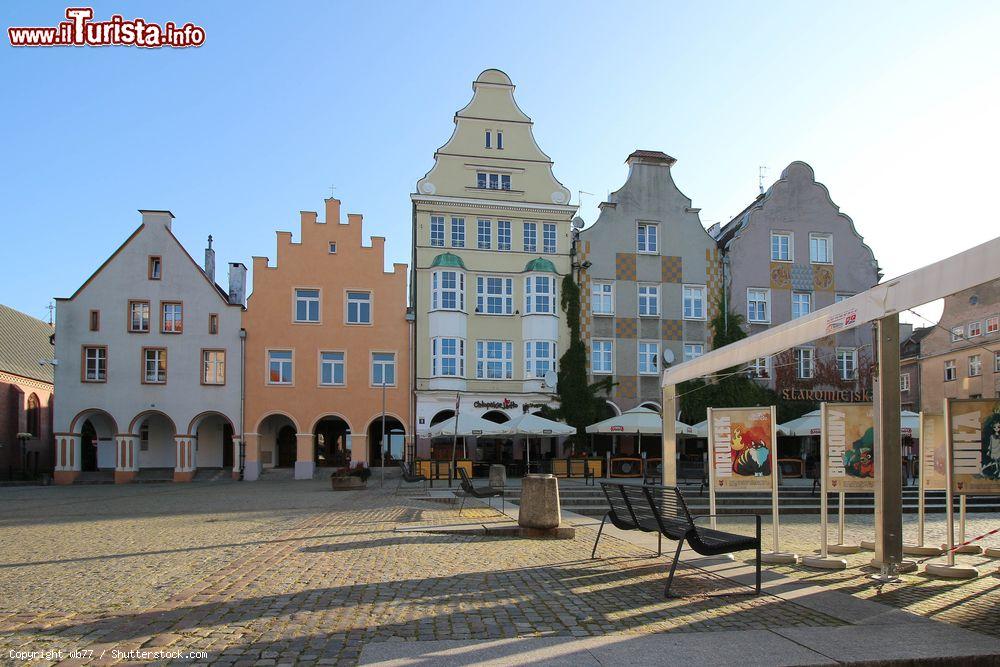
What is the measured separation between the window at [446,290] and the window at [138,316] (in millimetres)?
13149

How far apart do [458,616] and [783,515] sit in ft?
45.6

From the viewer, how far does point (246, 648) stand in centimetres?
587

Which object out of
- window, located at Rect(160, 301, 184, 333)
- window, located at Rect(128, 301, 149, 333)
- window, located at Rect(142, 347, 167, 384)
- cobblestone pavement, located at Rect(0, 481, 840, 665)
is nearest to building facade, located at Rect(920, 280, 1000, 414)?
cobblestone pavement, located at Rect(0, 481, 840, 665)

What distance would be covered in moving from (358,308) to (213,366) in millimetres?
7095

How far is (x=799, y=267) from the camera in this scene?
40062mm

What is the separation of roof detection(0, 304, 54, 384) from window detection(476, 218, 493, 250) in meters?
29.4

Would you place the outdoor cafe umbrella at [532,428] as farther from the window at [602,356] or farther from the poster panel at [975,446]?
the poster panel at [975,446]

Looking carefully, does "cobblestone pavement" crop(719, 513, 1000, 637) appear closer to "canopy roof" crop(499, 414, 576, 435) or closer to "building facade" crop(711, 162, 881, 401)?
"canopy roof" crop(499, 414, 576, 435)

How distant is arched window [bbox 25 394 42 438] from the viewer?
4922cm

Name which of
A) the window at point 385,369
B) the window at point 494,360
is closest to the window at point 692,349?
the window at point 494,360

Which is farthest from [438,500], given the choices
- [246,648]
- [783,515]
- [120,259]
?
[120,259]

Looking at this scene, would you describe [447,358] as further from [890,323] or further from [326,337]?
[890,323]

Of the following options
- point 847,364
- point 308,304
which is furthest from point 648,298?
point 308,304

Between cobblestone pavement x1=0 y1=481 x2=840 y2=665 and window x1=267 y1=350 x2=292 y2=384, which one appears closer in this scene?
cobblestone pavement x1=0 y1=481 x2=840 y2=665
